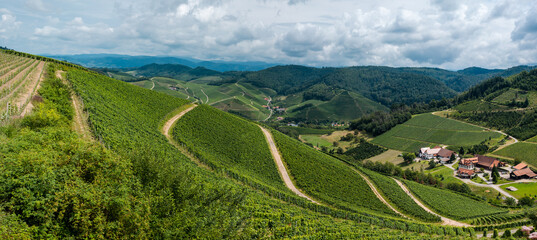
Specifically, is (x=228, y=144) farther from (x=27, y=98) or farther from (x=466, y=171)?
(x=466, y=171)

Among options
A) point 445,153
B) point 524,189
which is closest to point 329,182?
point 524,189

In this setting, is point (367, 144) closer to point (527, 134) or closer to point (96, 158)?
point (527, 134)

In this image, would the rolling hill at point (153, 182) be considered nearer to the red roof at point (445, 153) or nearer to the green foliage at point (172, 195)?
the green foliage at point (172, 195)

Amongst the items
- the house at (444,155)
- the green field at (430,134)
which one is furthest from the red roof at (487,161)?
the green field at (430,134)

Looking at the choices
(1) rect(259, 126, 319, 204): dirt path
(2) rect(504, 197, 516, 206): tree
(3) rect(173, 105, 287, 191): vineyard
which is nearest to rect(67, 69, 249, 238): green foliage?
(3) rect(173, 105, 287, 191): vineyard

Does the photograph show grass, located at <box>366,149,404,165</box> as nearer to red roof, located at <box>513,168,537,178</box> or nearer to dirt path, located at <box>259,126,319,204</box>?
red roof, located at <box>513,168,537,178</box>

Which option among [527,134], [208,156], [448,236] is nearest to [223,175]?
[208,156]
